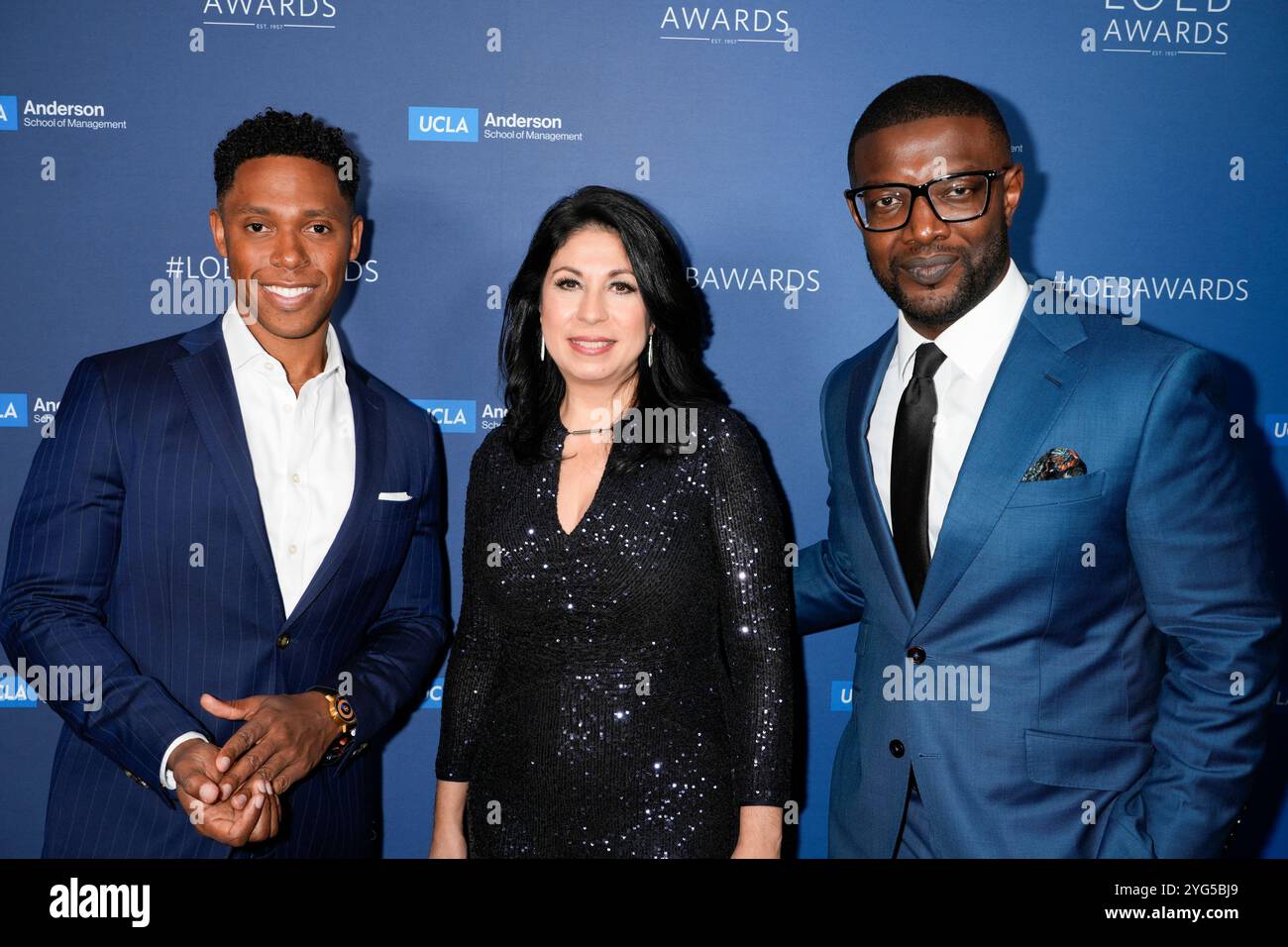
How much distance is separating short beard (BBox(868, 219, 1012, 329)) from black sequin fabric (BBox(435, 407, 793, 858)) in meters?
0.47

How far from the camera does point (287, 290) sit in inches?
90.8

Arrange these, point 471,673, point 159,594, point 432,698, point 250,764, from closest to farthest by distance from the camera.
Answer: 1. point 250,764
2. point 159,594
3. point 471,673
4. point 432,698

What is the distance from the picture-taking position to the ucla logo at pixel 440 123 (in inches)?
114

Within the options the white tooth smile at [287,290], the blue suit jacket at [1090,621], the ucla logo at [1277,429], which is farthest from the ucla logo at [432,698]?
the ucla logo at [1277,429]

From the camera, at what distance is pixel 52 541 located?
2.12m

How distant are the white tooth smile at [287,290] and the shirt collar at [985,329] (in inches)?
58.3

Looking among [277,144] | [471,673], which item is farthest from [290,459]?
[277,144]

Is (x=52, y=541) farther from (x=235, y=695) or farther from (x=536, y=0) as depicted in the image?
(x=536, y=0)

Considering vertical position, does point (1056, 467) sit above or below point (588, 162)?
below

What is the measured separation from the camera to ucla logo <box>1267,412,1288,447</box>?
10.1 feet

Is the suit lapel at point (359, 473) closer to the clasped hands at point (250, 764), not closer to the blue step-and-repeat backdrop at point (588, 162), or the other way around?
Result: the clasped hands at point (250, 764)

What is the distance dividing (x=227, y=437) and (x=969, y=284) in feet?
5.50

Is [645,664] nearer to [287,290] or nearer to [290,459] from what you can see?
[290,459]
